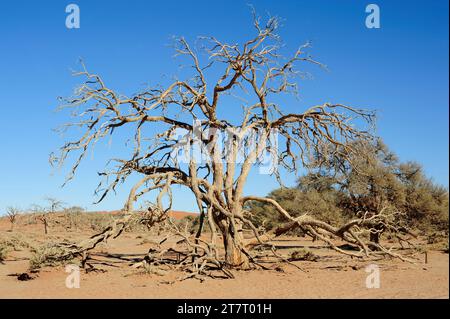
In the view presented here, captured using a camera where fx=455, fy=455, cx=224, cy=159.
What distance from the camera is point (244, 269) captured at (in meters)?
13.5

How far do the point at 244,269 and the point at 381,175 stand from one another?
10.4 m

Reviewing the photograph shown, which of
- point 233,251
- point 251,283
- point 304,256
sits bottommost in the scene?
point 251,283

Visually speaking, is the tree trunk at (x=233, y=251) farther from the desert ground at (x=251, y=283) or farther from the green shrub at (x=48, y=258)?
the green shrub at (x=48, y=258)

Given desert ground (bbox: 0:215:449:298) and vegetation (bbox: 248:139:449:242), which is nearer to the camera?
desert ground (bbox: 0:215:449:298)

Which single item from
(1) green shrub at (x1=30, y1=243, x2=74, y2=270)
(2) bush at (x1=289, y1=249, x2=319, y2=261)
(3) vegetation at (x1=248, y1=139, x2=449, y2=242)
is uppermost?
(3) vegetation at (x1=248, y1=139, x2=449, y2=242)

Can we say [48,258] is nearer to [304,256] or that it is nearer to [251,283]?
[251,283]

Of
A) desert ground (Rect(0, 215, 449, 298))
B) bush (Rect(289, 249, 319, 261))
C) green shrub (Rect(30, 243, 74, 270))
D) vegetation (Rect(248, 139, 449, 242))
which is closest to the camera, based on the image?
desert ground (Rect(0, 215, 449, 298))

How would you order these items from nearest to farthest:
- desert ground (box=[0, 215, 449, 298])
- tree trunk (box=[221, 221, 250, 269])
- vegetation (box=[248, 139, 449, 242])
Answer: desert ground (box=[0, 215, 449, 298]) < tree trunk (box=[221, 221, 250, 269]) < vegetation (box=[248, 139, 449, 242])

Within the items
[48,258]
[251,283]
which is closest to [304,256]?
[251,283]

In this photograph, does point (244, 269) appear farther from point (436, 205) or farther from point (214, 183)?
point (436, 205)

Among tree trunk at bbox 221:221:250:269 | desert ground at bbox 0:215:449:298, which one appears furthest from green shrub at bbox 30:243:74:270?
tree trunk at bbox 221:221:250:269

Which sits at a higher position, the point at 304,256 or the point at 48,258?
the point at 48,258

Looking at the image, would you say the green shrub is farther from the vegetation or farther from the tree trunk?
the vegetation
